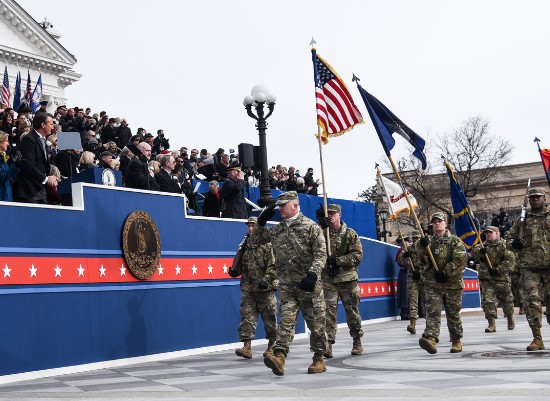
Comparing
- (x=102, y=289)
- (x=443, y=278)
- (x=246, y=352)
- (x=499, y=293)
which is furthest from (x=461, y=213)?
(x=102, y=289)

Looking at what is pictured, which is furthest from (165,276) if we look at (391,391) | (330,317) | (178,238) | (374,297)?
(374,297)

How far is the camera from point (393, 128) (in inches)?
648

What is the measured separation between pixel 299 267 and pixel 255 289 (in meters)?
3.09

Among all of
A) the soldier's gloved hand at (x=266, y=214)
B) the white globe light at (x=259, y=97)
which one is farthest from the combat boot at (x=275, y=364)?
the white globe light at (x=259, y=97)

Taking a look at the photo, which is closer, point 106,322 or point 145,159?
point 106,322

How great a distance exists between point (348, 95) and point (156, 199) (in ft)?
12.3

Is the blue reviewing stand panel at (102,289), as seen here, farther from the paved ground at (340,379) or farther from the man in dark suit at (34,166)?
the paved ground at (340,379)

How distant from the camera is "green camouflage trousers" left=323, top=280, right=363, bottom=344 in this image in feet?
47.9

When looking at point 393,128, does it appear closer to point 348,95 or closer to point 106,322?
point 348,95

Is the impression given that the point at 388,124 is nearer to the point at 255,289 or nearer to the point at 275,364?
the point at 255,289

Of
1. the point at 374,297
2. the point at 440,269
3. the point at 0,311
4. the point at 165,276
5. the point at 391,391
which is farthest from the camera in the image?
the point at 374,297

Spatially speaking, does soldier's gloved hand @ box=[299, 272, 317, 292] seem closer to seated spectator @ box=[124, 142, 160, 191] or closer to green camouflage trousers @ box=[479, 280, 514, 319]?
seated spectator @ box=[124, 142, 160, 191]

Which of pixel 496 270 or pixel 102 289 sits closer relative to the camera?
pixel 102 289

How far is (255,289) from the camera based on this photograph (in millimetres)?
15008
